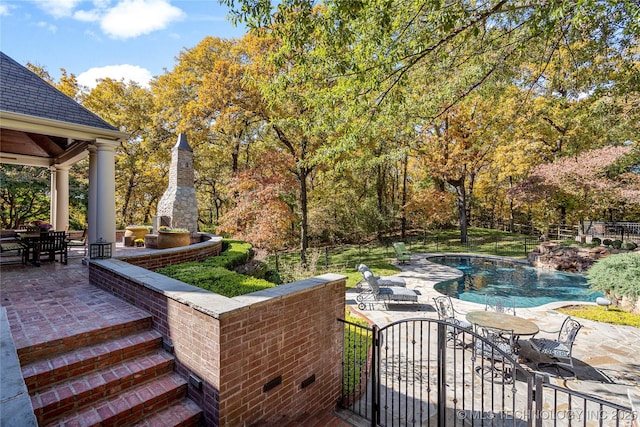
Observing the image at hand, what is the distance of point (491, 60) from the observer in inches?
222

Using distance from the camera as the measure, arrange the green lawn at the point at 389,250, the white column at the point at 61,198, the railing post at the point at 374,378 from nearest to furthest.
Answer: the railing post at the point at 374,378 → the white column at the point at 61,198 → the green lawn at the point at 389,250

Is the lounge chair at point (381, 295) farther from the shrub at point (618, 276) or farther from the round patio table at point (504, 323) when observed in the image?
the shrub at point (618, 276)

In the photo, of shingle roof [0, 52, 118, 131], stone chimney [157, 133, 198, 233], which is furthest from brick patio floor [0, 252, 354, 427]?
stone chimney [157, 133, 198, 233]

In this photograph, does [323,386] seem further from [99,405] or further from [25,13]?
[25,13]

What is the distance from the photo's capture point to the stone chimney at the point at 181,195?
11.1 meters

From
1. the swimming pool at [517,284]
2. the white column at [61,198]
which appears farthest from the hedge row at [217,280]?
the swimming pool at [517,284]

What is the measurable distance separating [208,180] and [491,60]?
804 inches

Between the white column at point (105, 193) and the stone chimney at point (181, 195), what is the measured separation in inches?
171

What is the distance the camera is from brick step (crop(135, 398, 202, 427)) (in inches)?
115

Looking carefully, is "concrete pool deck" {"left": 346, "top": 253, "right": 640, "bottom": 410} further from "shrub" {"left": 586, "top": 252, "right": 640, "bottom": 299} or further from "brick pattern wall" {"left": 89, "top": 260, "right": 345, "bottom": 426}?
"brick pattern wall" {"left": 89, "top": 260, "right": 345, "bottom": 426}

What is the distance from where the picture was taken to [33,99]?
20.0ft

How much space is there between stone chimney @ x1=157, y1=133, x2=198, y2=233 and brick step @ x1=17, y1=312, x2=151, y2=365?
311 inches

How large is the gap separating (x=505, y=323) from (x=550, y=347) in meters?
0.76

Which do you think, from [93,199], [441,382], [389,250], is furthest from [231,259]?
[389,250]
